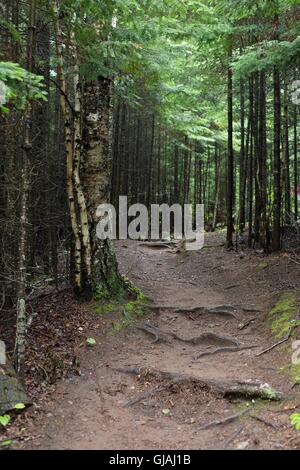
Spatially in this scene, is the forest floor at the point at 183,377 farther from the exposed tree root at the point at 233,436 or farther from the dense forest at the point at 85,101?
the dense forest at the point at 85,101

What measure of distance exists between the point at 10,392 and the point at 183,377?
238cm

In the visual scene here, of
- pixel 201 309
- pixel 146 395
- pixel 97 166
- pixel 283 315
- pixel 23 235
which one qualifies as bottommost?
pixel 146 395

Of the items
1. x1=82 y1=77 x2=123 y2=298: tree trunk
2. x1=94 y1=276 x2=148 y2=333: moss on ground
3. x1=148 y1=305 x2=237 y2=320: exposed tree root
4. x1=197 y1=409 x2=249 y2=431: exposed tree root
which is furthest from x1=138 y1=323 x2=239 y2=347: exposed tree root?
x1=197 y1=409 x2=249 y2=431: exposed tree root

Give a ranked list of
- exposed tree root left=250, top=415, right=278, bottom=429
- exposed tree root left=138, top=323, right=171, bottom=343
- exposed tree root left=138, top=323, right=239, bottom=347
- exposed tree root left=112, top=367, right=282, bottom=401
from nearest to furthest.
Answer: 1. exposed tree root left=250, top=415, right=278, bottom=429
2. exposed tree root left=112, top=367, right=282, bottom=401
3. exposed tree root left=138, top=323, right=239, bottom=347
4. exposed tree root left=138, top=323, right=171, bottom=343

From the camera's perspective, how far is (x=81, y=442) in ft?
15.5

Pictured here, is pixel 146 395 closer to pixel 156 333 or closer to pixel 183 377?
pixel 183 377

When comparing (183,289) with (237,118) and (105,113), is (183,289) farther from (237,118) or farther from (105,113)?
(237,118)

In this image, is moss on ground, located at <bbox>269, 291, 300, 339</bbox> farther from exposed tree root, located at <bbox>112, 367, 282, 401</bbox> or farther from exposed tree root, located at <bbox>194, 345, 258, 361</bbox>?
exposed tree root, located at <bbox>112, 367, 282, 401</bbox>

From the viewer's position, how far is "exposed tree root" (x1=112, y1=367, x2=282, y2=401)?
5.48 metres

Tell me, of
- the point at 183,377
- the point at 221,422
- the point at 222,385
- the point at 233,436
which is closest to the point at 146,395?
the point at 183,377

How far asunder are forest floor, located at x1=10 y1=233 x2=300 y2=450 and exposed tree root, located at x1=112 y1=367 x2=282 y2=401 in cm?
2

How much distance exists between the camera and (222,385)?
5.91 metres

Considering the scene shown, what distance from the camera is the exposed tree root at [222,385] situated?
5484 millimetres
